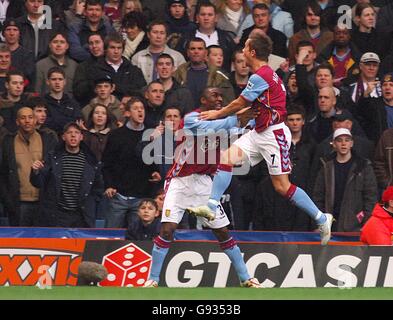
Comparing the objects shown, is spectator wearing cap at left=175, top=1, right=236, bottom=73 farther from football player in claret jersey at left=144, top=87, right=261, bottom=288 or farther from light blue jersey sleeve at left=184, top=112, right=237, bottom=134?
light blue jersey sleeve at left=184, top=112, right=237, bottom=134

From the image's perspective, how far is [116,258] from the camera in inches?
663

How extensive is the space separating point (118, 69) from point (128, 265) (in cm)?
447

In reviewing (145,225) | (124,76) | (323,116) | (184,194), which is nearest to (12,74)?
(124,76)

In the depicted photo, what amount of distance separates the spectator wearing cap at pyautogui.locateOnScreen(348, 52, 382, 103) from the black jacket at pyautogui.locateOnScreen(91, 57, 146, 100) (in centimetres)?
313

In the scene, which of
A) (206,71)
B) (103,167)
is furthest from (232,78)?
(103,167)

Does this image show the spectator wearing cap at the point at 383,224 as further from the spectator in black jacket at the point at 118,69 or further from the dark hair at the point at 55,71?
the dark hair at the point at 55,71

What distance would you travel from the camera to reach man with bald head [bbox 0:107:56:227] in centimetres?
1920

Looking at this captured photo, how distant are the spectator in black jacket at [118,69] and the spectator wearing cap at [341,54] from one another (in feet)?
9.36

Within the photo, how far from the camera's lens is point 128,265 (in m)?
16.8

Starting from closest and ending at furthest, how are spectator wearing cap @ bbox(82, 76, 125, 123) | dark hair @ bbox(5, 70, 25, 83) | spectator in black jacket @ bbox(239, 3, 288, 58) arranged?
dark hair @ bbox(5, 70, 25, 83), spectator wearing cap @ bbox(82, 76, 125, 123), spectator in black jacket @ bbox(239, 3, 288, 58)

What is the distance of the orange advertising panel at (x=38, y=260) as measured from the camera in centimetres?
1717

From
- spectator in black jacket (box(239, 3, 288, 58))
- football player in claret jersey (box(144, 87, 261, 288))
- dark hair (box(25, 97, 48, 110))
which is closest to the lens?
football player in claret jersey (box(144, 87, 261, 288))

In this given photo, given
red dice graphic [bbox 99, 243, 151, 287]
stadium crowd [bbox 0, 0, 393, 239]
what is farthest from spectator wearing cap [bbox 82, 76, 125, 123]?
red dice graphic [bbox 99, 243, 151, 287]

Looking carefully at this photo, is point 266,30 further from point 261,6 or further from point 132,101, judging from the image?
point 132,101
